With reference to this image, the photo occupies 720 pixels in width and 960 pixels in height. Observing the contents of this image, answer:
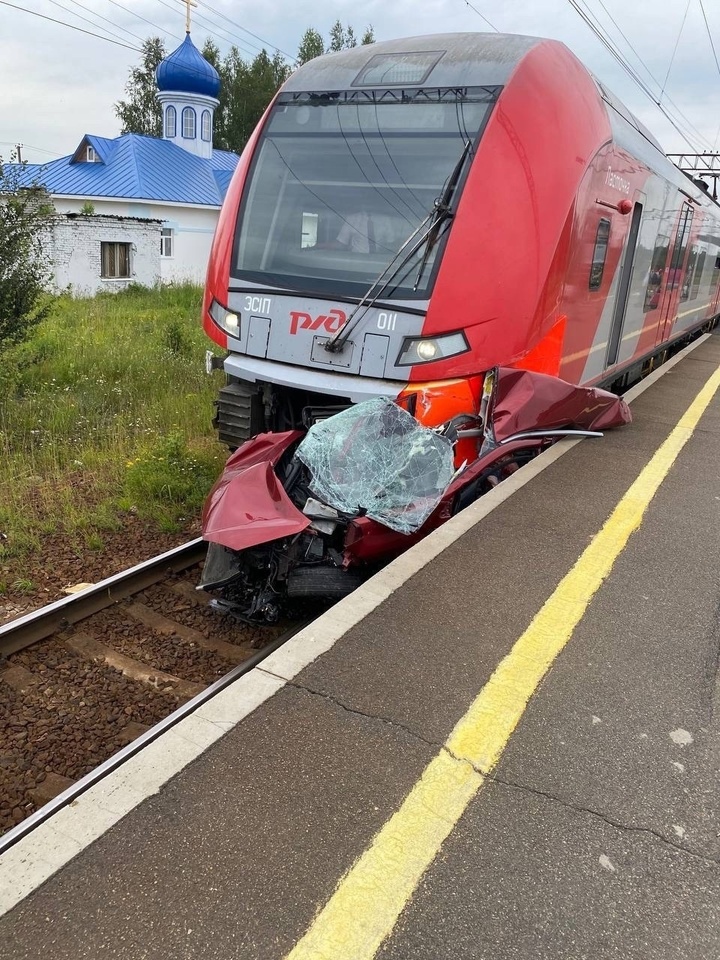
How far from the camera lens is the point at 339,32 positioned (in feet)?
163

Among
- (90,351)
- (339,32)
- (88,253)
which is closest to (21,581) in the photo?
(90,351)

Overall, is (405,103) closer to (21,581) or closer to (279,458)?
(279,458)

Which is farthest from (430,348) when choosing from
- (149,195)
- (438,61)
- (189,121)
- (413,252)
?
(189,121)

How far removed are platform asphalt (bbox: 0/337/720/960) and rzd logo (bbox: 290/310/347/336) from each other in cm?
203

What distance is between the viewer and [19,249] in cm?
847

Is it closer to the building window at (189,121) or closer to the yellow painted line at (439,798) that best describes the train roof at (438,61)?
the yellow painted line at (439,798)

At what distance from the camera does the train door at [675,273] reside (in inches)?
398

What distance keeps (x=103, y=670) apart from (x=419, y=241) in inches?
129

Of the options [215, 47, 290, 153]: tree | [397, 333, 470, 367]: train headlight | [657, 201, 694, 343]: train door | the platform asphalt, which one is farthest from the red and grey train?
[215, 47, 290, 153]: tree

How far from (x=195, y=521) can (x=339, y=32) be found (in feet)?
174

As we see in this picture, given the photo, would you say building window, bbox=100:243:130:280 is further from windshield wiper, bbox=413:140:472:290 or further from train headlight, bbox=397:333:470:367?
train headlight, bbox=397:333:470:367

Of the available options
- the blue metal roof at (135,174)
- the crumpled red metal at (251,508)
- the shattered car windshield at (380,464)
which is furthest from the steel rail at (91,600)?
the blue metal roof at (135,174)

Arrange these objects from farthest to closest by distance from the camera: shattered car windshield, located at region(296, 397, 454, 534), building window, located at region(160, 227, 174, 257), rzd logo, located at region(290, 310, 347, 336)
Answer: building window, located at region(160, 227, 174, 257) → rzd logo, located at region(290, 310, 347, 336) → shattered car windshield, located at region(296, 397, 454, 534)

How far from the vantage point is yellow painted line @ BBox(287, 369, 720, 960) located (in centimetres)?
182
